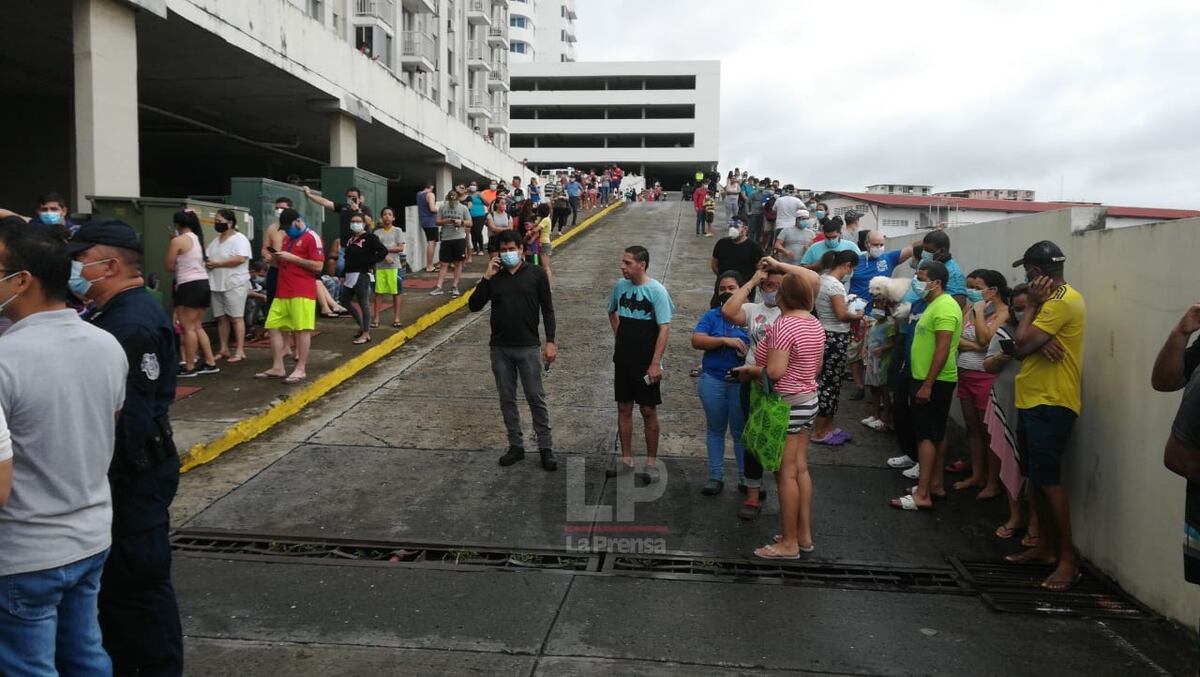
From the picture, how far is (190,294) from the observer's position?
855 centimetres

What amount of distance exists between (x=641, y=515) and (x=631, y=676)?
88.0 inches

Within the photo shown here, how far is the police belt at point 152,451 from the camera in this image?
316 centimetres

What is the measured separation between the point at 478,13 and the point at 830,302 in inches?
1997

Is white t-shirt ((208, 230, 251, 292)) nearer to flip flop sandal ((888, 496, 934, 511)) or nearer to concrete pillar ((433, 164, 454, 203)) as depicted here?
flip flop sandal ((888, 496, 934, 511))

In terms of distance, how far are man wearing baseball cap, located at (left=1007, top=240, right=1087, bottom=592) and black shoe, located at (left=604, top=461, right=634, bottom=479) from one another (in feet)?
9.39

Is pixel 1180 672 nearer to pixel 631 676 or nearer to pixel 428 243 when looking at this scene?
pixel 631 676

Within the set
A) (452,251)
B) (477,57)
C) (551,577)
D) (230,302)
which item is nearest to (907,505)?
(551,577)

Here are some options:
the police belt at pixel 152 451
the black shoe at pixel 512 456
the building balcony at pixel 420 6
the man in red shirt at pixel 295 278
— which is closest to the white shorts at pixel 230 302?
the man in red shirt at pixel 295 278

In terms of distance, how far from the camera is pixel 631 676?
391cm

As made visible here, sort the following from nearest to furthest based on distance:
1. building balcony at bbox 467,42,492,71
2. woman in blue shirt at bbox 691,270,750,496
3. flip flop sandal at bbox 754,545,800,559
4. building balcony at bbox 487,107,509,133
Answer: flip flop sandal at bbox 754,545,800,559 → woman in blue shirt at bbox 691,270,750,496 → building balcony at bbox 467,42,492,71 → building balcony at bbox 487,107,509,133

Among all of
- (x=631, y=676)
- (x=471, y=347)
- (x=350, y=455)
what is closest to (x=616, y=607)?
(x=631, y=676)

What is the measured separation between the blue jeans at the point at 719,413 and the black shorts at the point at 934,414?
1242 mm

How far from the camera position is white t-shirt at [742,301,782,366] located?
6.03 meters

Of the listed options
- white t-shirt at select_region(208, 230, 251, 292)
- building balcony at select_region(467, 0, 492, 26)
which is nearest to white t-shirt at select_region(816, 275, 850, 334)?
white t-shirt at select_region(208, 230, 251, 292)
